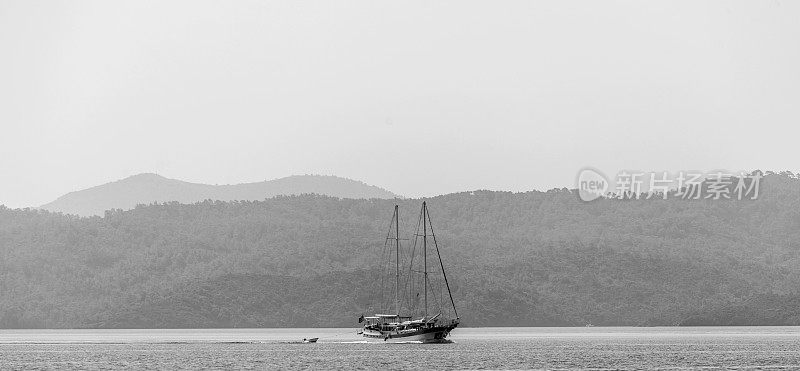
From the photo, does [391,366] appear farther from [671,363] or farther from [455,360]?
[671,363]

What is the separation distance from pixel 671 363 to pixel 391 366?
3807 centimetres

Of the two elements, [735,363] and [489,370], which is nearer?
[489,370]

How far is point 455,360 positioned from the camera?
193m

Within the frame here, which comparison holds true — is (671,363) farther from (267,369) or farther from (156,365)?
(156,365)

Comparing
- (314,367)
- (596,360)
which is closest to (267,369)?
(314,367)

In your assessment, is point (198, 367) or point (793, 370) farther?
point (198, 367)

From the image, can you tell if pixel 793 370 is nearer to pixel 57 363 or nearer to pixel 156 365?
pixel 156 365

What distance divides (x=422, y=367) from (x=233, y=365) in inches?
1041

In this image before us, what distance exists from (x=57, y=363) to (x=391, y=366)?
5055 centimetres

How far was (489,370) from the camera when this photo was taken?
563 ft

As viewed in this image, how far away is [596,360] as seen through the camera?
197 metres

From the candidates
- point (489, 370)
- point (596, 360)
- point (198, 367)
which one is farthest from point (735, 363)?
point (198, 367)

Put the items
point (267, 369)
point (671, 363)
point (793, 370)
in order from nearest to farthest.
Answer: point (793, 370), point (267, 369), point (671, 363)

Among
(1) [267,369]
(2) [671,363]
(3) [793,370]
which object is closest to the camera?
(3) [793,370]
